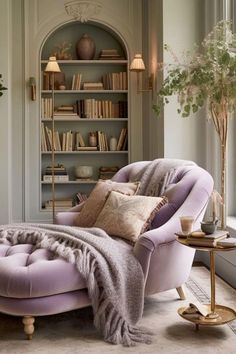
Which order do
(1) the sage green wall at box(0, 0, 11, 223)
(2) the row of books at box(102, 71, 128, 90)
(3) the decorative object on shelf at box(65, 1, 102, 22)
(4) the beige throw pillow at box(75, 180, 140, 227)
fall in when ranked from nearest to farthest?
(4) the beige throw pillow at box(75, 180, 140, 227)
(3) the decorative object on shelf at box(65, 1, 102, 22)
(1) the sage green wall at box(0, 0, 11, 223)
(2) the row of books at box(102, 71, 128, 90)

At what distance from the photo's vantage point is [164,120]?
15.7 ft

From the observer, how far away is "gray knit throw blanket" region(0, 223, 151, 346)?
2.76 meters

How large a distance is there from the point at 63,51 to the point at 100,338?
167 inches

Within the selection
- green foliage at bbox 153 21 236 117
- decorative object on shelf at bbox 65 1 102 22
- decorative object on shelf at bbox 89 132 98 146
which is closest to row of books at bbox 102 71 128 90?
decorative object on shelf at bbox 89 132 98 146

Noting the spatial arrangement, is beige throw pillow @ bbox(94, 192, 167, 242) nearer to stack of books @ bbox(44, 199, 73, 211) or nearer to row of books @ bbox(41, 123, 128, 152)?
stack of books @ bbox(44, 199, 73, 211)

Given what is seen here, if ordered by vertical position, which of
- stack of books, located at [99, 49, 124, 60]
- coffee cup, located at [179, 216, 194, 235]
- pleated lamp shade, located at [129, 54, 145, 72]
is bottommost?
coffee cup, located at [179, 216, 194, 235]

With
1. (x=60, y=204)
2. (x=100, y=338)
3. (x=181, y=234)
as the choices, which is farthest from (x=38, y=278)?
(x=60, y=204)

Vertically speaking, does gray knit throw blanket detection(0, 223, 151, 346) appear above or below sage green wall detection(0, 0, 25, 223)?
below

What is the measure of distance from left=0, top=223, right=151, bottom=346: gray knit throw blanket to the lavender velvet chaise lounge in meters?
0.06

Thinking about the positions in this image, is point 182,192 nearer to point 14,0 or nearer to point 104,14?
point 104,14

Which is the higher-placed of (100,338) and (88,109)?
(88,109)

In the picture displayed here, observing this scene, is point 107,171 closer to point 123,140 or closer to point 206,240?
point 123,140

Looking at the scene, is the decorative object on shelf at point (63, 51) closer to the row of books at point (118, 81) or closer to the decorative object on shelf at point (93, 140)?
the row of books at point (118, 81)

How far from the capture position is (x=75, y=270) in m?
2.74
